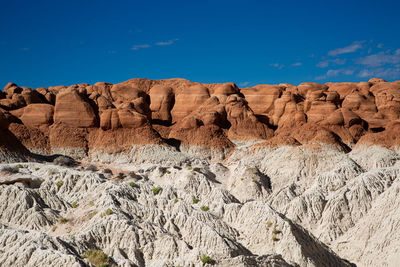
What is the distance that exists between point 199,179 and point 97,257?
23.9 metres

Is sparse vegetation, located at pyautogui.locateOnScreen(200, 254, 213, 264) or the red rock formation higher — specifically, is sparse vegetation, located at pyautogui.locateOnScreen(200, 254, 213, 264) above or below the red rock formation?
below

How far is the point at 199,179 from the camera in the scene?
2141 inches

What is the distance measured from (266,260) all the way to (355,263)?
1166 centimetres

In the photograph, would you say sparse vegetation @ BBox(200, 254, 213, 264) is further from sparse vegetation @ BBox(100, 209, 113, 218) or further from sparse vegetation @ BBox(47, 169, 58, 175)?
sparse vegetation @ BBox(47, 169, 58, 175)

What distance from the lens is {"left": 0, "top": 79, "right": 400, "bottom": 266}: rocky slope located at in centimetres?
3569

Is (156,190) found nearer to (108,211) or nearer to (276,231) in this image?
(108,211)

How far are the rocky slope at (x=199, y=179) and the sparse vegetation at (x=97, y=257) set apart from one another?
385 millimetres

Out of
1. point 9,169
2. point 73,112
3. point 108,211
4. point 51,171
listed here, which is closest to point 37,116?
point 73,112

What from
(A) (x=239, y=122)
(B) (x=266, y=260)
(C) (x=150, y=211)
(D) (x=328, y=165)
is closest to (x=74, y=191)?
(C) (x=150, y=211)

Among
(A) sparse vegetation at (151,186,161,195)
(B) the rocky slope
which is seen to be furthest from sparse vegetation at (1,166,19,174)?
(A) sparse vegetation at (151,186,161,195)

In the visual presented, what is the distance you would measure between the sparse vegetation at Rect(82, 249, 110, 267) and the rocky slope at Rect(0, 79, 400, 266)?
385 millimetres

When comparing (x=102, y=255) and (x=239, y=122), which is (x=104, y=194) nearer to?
(x=102, y=255)

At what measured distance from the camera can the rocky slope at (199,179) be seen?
35.7 m

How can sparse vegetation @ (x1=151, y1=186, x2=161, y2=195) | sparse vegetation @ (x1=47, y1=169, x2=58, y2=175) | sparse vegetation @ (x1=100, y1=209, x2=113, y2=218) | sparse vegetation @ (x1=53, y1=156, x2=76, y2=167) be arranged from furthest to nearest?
sparse vegetation @ (x1=53, y1=156, x2=76, y2=167) → sparse vegetation @ (x1=47, y1=169, x2=58, y2=175) → sparse vegetation @ (x1=151, y1=186, x2=161, y2=195) → sparse vegetation @ (x1=100, y1=209, x2=113, y2=218)
